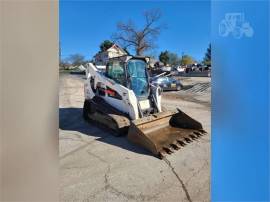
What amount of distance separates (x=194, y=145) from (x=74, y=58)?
42830mm

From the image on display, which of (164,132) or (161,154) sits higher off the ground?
(164,132)

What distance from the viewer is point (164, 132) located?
5395 mm

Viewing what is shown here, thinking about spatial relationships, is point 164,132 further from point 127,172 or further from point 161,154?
point 127,172

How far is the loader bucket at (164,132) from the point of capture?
4.54 m

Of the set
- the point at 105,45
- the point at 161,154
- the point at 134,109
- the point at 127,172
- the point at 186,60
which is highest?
the point at 105,45

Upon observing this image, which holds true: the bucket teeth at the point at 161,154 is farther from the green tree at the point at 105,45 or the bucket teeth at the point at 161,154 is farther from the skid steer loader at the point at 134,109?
the green tree at the point at 105,45

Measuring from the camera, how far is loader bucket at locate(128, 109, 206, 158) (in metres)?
4.54

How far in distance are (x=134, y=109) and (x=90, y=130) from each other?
132cm

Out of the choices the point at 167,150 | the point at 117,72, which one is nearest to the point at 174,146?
the point at 167,150

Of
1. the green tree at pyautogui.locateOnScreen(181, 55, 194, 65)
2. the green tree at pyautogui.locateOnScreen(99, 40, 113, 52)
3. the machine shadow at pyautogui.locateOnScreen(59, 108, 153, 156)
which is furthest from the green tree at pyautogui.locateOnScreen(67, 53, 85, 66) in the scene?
the machine shadow at pyautogui.locateOnScreen(59, 108, 153, 156)

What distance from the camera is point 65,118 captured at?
787 centimetres

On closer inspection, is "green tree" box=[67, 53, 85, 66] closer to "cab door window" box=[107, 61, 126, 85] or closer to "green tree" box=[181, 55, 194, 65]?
"green tree" box=[181, 55, 194, 65]
